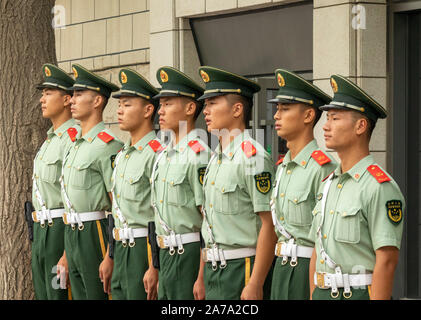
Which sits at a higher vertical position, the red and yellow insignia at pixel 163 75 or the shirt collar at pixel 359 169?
the red and yellow insignia at pixel 163 75

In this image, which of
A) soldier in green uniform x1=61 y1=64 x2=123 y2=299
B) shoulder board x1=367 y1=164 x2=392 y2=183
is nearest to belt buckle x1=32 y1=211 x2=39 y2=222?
soldier in green uniform x1=61 y1=64 x2=123 y2=299

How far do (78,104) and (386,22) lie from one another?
304 cm

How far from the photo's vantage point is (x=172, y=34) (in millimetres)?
11867

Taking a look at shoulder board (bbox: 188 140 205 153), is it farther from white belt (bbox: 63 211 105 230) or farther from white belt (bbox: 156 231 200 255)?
white belt (bbox: 63 211 105 230)

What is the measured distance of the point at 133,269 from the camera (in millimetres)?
7457

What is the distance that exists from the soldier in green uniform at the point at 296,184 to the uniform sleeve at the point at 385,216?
2.29 feet

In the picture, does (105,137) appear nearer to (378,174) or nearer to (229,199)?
(229,199)

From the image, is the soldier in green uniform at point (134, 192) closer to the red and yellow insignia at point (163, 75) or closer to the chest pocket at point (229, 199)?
the red and yellow insignia at point (163, 75)

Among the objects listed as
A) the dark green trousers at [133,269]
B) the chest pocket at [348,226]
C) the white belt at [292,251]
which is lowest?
the dark green trousers at [133,269]

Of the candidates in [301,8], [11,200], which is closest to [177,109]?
[11,200]

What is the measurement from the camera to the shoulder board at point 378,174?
18.0 ft

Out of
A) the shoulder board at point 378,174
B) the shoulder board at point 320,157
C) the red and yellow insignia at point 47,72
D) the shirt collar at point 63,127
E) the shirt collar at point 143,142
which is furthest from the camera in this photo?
the red and yellow insignia at point 47,72

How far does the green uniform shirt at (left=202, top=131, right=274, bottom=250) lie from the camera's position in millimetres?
6477

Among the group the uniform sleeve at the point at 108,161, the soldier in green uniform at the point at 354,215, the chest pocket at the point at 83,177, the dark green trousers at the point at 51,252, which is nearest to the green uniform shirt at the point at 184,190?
the uniform sleeve at the point at 108,161
